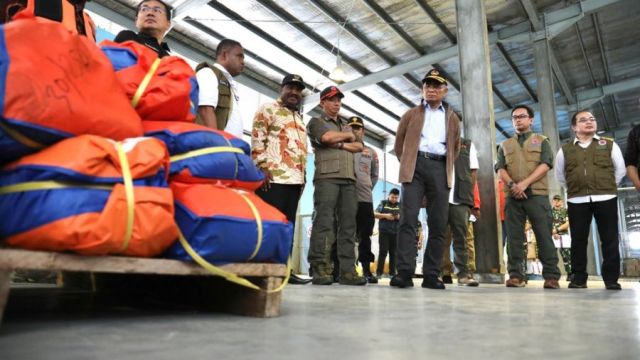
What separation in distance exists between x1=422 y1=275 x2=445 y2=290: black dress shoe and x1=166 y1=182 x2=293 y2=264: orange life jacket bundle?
2.03m

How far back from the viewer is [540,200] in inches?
159

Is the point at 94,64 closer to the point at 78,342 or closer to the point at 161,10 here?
the point at 78,342

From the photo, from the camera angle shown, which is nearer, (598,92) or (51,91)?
(51,91)

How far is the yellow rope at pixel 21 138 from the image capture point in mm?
1191

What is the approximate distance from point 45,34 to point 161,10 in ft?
4.35

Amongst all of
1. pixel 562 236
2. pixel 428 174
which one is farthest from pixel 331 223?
pixel 562 236

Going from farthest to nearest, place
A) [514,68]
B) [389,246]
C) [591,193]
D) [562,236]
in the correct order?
[514,68]
[562,236]
[389,246]
[591,193]

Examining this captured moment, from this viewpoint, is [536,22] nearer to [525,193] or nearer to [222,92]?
[525,193]

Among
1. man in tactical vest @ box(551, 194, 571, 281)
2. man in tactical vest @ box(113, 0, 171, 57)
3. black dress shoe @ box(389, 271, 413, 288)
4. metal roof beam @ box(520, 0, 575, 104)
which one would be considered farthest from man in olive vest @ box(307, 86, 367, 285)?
metal roof beam @ box(520, 0, 575, 104)

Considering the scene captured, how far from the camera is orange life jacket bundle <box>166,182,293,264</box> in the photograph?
1.47 metres

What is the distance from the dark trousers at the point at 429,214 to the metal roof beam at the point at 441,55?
7.93 m

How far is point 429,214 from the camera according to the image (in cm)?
361

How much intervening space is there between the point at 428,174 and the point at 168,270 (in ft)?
8.27

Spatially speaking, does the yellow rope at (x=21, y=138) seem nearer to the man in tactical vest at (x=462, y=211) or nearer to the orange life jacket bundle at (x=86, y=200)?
the orange life jacket bundle at (x=86, y=200)
